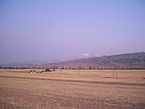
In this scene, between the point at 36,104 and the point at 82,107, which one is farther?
the point at 36,104

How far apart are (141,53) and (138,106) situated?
191 m

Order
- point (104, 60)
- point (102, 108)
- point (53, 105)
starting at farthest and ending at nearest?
point (104, 60) → point (53, 105) → point (102, 108)

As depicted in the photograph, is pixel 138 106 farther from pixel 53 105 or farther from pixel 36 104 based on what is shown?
pixel 36 104

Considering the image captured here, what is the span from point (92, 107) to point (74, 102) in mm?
1883

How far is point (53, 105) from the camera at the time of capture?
48.6 feet

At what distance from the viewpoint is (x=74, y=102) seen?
15.7m

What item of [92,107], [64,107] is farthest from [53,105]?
[92,107]

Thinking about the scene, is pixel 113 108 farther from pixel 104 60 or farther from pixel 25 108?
pixel 104 60

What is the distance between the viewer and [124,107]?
46.1ft

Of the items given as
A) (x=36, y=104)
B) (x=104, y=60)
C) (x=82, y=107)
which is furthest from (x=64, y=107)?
(x=104, y=60)


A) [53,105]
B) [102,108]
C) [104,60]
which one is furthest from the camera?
[104,60]

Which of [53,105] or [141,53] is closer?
[53,105]

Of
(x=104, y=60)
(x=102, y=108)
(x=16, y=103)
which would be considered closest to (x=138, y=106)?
(x=102, y=108)

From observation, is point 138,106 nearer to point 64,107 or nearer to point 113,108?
point 113,108
